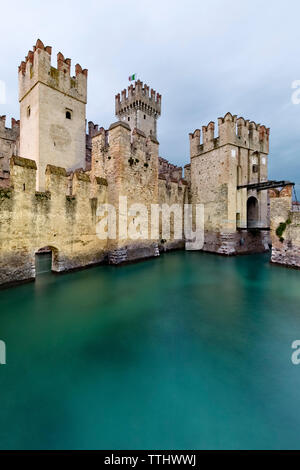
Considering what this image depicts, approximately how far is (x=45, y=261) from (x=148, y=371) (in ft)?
31.4

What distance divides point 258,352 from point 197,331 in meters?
1.19

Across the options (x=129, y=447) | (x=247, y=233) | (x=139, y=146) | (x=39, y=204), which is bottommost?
(x=129, y=447)

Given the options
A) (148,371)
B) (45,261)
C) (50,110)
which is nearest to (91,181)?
(45,261)

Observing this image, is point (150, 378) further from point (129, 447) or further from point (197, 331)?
point (197, 331)

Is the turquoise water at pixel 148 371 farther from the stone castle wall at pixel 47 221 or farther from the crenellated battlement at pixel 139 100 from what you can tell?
the crenellated battlement at pixel 139 100

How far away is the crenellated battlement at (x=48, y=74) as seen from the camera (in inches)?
503

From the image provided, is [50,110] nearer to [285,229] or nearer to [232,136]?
[232,136]

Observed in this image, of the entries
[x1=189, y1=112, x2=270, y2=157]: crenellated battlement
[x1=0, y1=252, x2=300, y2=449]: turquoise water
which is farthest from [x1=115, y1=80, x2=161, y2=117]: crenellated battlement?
[x1=0, y1=252, x2=300, y2=449]: turquoise water

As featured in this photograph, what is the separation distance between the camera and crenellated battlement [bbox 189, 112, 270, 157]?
13.8 metres

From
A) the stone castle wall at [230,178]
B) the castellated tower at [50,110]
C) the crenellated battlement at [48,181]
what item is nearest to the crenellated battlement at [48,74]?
the castellated tower at [50,110]

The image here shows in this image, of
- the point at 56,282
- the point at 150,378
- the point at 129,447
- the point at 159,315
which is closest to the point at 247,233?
the point at 159,315

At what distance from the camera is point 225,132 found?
45.2ft

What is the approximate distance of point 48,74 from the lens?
13.2 meters

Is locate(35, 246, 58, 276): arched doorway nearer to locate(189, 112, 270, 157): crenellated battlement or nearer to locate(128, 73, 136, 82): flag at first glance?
locate(189, 112, 270, 157): crenellated battlement
